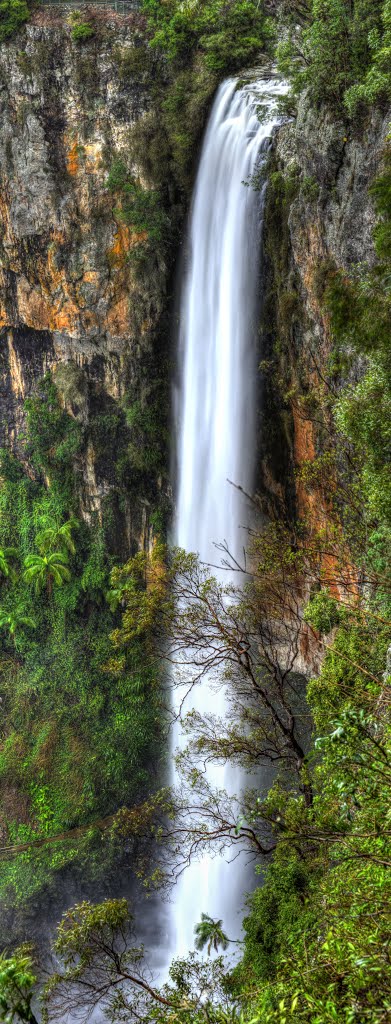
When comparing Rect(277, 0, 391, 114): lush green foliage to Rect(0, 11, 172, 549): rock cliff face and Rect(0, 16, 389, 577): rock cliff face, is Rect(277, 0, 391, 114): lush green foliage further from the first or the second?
Rect(0, 11, 172, 549): rock cliff face

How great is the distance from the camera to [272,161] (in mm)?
11039

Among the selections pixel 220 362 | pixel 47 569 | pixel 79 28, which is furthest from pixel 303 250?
pixel 47 569

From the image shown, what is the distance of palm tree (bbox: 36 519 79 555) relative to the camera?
52.6ft

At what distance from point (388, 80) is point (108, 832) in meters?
14.3

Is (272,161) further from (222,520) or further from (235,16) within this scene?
(222,520)

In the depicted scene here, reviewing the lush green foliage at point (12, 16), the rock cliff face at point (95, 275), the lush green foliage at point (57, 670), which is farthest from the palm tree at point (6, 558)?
the lush green foliage at point (12, 16)

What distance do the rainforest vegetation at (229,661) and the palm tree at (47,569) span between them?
57mm

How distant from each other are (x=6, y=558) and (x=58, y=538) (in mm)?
2021

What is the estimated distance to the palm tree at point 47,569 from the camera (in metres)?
15.9

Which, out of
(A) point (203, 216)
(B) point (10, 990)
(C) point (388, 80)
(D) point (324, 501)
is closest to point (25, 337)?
(A) point (203, 216)

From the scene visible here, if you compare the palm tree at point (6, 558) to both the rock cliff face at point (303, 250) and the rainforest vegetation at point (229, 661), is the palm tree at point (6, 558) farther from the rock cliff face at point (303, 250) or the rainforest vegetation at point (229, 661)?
the rock cliff face at point (303, 250)

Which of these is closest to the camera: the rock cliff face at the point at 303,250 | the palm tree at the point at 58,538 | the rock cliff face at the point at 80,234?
the rock cliff face at the point at 303,250

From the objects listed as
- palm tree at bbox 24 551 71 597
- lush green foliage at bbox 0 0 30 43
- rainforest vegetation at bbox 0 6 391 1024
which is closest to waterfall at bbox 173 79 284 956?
rainforest vegetation at bbox 0 6 391 1024

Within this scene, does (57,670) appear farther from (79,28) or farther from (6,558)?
(79,28)
